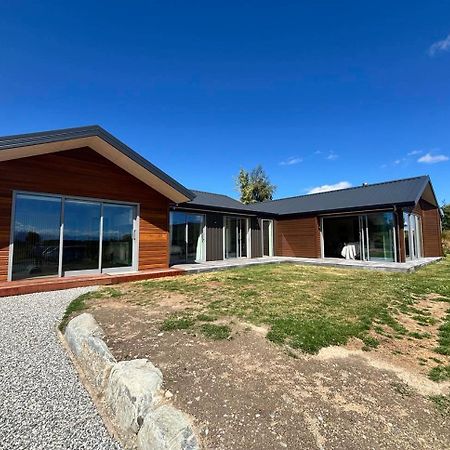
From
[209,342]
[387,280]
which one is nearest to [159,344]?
[209,342]

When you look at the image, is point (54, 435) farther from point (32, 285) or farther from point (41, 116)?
point (41, 116)

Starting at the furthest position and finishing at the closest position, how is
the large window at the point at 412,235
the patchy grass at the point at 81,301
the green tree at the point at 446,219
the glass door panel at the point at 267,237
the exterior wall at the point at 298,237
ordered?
the green tree at the point at 446,219 → the glass door panel at the point at 267,237 → the exterior wall at the point at 298,237 → the large window at the point at 412,235 → the patchy grass at the point at 81,301

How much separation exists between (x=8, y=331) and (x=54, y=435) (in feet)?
8.89

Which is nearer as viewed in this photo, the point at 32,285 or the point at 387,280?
the point at 32,285

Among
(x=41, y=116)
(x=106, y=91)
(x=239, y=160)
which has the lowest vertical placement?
(x=41, y=116)

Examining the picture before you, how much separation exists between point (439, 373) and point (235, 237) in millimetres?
11515

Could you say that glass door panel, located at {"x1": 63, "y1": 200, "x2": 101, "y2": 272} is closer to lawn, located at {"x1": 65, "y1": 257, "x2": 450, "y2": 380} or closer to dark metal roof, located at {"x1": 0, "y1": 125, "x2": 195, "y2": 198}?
lawn, located at {"x1": 65, "y1": 257, "x2": 450, "y2": 380}

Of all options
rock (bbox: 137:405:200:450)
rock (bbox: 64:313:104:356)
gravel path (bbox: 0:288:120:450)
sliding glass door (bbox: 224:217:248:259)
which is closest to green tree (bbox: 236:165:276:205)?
sliding glass door (bbox: 224:217:248:259)

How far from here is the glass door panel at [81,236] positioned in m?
7.34

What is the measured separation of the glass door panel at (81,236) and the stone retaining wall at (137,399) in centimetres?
489

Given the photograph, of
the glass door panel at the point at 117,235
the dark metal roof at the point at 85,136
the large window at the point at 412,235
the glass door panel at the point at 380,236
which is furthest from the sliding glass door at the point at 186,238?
the large window at the point at 412,235

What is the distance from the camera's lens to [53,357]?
3.18 m

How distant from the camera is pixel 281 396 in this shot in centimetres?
225

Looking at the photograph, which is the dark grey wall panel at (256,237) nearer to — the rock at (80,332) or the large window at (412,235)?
the large window at (412,235)
